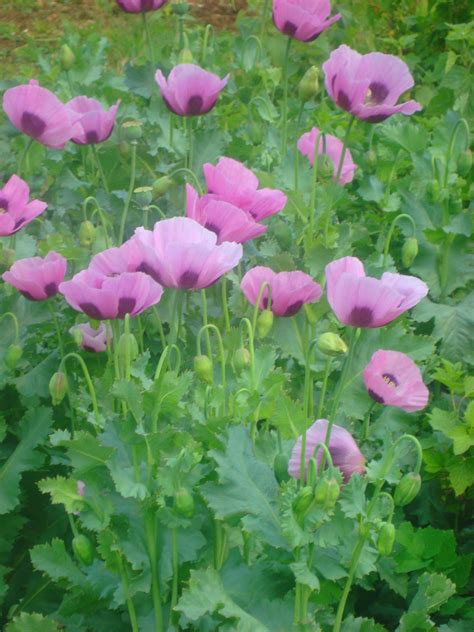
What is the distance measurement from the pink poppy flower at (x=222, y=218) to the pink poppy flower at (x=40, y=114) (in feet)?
1.33

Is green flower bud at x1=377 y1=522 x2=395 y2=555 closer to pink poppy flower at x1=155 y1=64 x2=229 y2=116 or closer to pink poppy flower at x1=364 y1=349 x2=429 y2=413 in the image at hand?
pink poppy flower at x1=364 y1=349 x2=429 y2=413

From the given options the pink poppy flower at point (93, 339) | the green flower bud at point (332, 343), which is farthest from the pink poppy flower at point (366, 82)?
the green flower bud at point (332, 343)

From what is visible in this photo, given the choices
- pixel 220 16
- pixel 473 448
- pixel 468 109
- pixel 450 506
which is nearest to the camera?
pixel 473 448

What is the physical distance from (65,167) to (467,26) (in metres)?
1.52

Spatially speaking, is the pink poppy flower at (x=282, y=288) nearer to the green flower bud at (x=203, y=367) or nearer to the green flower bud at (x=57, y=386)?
the green flower bud at (x=203, y=367)

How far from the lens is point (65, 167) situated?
245 cm

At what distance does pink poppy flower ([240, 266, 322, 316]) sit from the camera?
5.09ft

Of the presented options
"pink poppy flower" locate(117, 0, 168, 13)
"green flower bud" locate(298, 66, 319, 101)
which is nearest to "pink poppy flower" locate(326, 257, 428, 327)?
"green flower bud" locate(298, 66, 319, 101)

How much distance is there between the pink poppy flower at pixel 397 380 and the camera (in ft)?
4.91

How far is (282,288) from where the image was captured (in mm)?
1567

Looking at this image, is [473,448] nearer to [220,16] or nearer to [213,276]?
[213,276]

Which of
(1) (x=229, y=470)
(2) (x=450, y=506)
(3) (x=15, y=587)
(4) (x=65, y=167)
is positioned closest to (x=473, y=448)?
(2) (x=450, y=506)

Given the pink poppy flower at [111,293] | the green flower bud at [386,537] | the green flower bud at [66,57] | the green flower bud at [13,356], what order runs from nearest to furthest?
the green flower bud at [386,537]
the pink poppy flower at [111,293]
the green flower bud at [13,356]
the green flower bud at [66,57]

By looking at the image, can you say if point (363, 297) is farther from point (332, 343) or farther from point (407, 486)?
point (407, 486)
